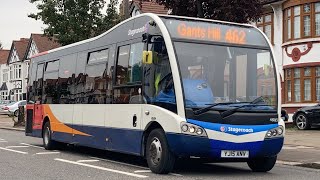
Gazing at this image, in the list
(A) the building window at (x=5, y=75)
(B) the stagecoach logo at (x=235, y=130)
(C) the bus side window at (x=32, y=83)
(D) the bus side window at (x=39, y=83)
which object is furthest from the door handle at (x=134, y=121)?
(A) the building window at (x=5, y=75)

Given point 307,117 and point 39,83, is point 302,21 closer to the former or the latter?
point 307,117

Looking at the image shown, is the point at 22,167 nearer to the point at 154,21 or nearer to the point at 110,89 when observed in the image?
the point at 110,89

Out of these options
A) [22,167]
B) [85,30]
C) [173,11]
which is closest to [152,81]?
[22,167]

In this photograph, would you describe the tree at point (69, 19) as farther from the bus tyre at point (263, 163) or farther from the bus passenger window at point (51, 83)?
the bus tyre at point (263, 163)

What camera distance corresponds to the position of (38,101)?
16.8 metres

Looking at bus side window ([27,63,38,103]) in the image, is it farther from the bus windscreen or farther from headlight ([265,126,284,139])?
headlight ([265,126,284,139])

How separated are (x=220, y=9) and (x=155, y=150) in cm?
588

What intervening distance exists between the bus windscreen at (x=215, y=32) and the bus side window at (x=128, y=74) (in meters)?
0.91

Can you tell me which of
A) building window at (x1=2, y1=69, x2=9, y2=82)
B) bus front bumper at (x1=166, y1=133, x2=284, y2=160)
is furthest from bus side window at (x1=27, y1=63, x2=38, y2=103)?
building window at (x1=2, y1=69, x2=9, y2=82)

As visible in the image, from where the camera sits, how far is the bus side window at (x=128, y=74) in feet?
35.7

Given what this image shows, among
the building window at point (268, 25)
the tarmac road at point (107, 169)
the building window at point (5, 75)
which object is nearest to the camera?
the tarmac road at point (107, 169)

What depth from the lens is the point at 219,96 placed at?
9.93m

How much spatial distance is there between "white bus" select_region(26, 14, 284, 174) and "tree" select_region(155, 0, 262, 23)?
354cm

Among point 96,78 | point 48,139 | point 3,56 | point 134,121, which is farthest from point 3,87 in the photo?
point 134,121
